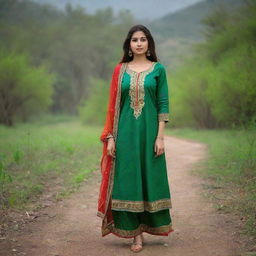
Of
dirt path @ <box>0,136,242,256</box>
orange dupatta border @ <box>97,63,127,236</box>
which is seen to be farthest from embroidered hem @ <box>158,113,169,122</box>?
dirt path @ <box>0,136,242,256</box>

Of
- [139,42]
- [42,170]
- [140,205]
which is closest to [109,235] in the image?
[140,205]

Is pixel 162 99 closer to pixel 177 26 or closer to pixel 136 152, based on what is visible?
pixel 136 152

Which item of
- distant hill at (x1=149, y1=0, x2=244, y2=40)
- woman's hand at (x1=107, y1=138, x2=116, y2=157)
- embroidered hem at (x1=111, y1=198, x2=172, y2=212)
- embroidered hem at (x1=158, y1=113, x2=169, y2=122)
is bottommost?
embroidered hem at (x1=111, y1=198, x2=172, y2=212)

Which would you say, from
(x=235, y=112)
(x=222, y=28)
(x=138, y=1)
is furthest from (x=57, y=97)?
(x=235, y=112)

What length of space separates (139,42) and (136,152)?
1.02 metres

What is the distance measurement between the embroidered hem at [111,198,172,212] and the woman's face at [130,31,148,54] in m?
1.40

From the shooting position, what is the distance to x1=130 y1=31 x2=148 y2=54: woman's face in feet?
11.3

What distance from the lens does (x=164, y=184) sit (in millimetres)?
3428

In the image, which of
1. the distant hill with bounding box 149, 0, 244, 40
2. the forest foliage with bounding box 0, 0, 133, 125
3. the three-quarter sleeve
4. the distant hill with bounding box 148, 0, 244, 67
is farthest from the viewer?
the distant hill with bounding box 149, 0, 244, 40

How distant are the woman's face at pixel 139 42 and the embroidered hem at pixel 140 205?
1.40 meters

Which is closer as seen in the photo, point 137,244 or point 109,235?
point 137,244

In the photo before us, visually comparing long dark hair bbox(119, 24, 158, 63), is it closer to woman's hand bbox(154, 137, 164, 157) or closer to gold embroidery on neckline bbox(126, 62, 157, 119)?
gold embroidery on neckline bbox(126, 62, 157, 119)

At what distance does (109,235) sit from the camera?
3881 mm

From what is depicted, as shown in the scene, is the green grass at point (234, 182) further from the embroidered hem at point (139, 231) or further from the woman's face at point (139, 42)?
the woman's face at point (139, 42)
